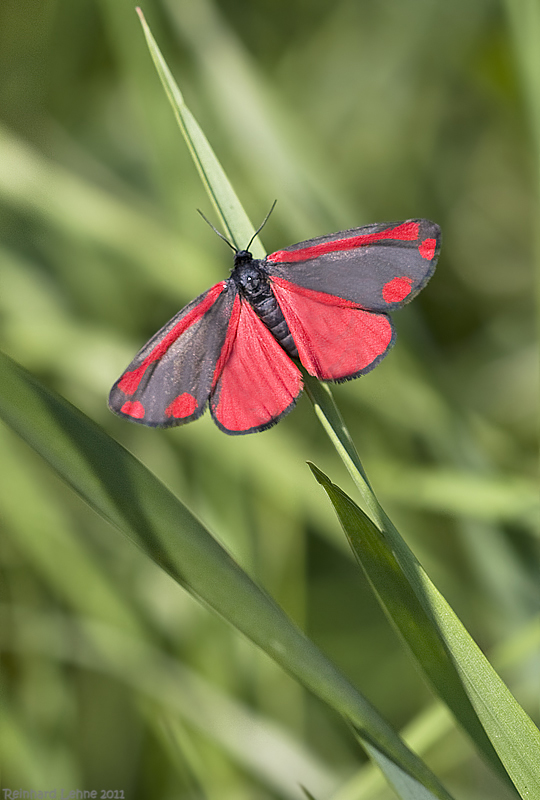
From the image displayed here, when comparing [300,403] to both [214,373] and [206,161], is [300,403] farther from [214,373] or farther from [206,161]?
[206,161]

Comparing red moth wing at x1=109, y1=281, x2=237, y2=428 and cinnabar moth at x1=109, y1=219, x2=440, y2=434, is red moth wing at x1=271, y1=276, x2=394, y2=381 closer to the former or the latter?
cinnabar moth at x1=109, y1=219, x2=440, y2=434

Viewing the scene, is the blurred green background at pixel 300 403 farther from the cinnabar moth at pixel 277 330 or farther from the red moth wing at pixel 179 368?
the red moth wing at pixel 179 368

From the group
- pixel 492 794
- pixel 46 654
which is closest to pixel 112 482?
pixel 46 654

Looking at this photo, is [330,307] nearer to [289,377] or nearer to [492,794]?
[289,377]

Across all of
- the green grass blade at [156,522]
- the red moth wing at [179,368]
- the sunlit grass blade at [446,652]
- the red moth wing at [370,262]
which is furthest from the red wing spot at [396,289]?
the green grass blade at [156,522]

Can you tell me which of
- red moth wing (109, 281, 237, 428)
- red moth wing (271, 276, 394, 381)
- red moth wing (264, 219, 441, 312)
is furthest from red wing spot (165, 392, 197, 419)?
red moth wing (264, 219, 441, 312)

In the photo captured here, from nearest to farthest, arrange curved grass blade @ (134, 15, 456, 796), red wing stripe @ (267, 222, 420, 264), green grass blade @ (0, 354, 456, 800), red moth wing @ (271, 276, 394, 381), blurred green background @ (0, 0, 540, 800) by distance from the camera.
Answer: green grass blade @ (0, 354, 456, 800)
curved grass blade @ (134, 15, 456, 796)
red moth wing @ (271, 276, 394, 381)
red wing stripe @ (267, 222, 420, 264)
blurred green background @ (0, 0, 540, 800)
